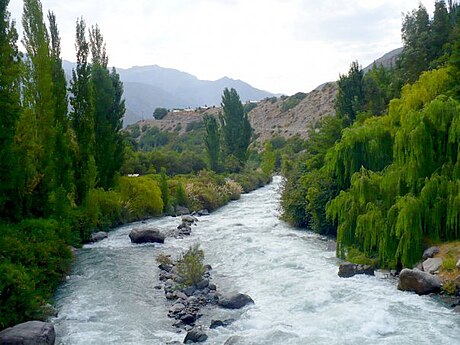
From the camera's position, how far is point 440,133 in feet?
48.0

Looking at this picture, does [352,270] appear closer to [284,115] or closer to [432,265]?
→ [432,265]

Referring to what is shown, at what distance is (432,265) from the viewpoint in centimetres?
1332

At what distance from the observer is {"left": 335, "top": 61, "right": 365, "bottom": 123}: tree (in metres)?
32.3

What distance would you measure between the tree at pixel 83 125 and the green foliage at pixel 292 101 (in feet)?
222

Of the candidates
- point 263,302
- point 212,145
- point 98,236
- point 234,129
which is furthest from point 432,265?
point 234,129

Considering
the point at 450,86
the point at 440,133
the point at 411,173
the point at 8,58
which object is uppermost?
the point at 8,58

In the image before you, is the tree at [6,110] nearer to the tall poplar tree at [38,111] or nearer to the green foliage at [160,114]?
the tall poplar tree at [38,111]

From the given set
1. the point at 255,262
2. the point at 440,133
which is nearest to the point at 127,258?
the point at 255,262

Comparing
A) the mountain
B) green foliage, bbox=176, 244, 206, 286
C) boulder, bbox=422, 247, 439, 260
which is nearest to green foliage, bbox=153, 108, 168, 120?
the mountain

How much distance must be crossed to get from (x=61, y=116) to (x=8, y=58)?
818 cm

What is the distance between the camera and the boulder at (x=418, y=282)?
1266cm

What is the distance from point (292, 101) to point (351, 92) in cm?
5972

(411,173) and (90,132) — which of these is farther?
(90,132)

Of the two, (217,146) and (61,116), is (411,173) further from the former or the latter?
(217,146)
